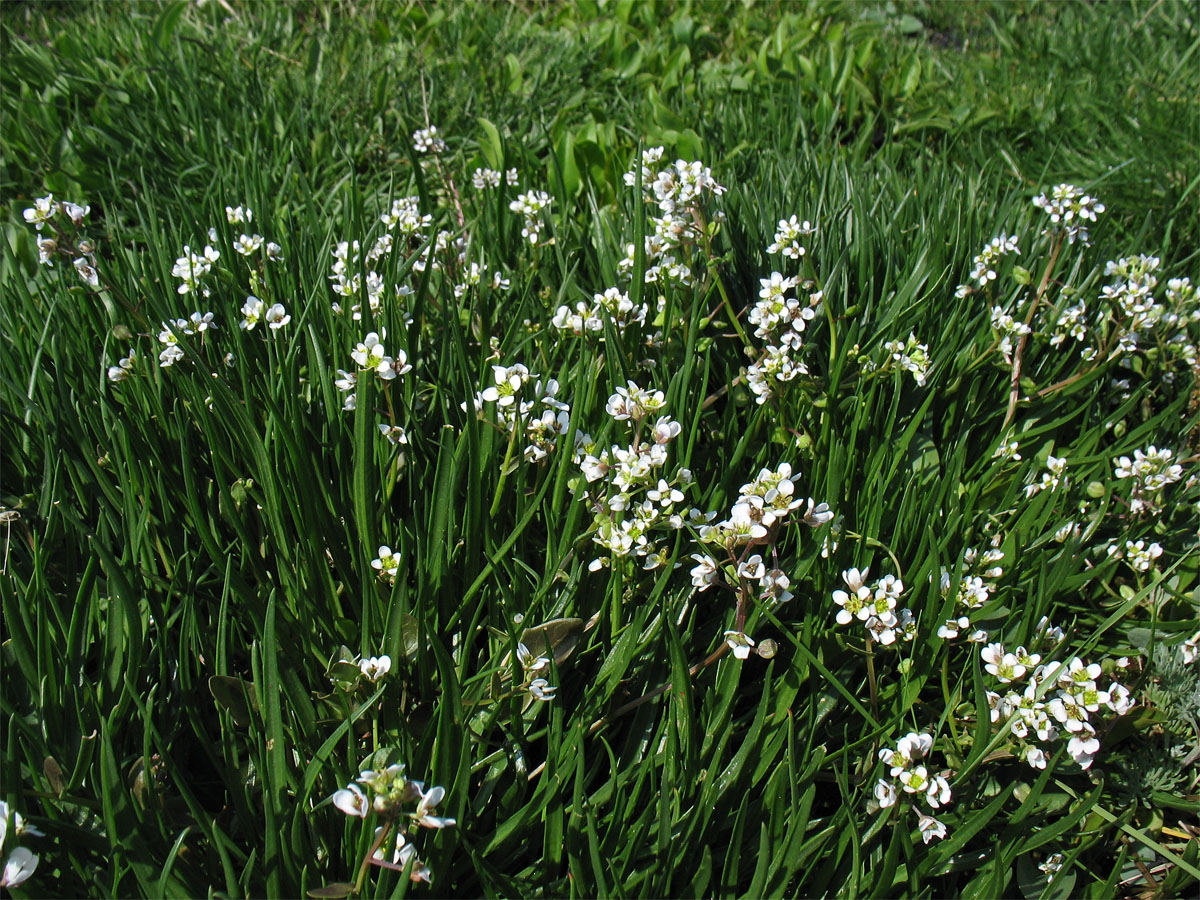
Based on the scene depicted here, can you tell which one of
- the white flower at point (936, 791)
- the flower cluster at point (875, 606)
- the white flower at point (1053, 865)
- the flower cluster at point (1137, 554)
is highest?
the flower cluster at point (875, 606)

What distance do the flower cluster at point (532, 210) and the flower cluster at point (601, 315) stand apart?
1.83 feet

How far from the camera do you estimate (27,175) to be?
3.33 meters

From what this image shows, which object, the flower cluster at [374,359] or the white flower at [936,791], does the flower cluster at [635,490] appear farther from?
the white flower at [936,791]

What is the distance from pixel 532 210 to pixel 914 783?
5.76 ft

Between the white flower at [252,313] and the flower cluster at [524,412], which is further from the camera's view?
the white flower at [252,313]

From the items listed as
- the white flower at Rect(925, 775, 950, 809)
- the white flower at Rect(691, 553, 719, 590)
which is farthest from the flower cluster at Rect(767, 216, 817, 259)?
the white flower at Rect(925, 775, 950, 809)

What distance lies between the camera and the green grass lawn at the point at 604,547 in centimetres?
148

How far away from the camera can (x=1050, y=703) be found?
1504 millimetres

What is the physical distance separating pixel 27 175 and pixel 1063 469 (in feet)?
11.5

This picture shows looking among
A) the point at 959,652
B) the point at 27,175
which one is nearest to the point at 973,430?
the point at 959,652

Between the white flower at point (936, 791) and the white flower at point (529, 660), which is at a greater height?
the white flower at point (529, 660)

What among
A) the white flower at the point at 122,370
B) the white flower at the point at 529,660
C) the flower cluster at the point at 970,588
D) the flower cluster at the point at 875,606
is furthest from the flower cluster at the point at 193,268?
the flower cluster at the point at 970,588

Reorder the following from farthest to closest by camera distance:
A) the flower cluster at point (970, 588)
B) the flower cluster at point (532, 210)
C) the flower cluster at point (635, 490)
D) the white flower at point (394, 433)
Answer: the flower cluster at point (532, 210)
the white flower at point (394, 433)
the flower cluster at point (970, 588)
the flower cluster at point (635, 490)

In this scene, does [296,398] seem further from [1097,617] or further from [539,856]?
[1097,617]
